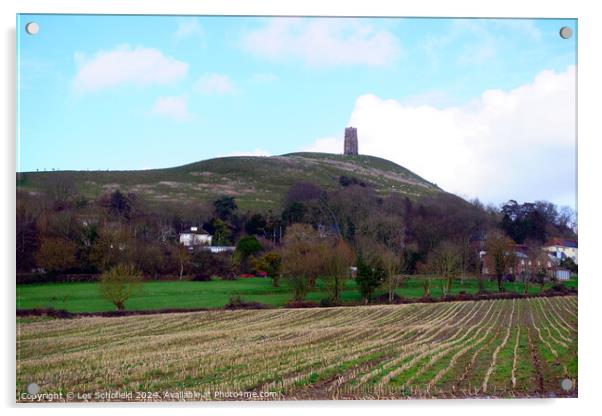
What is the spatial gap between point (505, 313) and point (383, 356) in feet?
7.85

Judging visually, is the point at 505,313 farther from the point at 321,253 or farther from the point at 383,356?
the point at 321,253

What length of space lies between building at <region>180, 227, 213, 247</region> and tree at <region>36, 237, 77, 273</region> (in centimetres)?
167

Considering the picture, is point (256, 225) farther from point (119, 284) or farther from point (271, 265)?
point (119, 284)

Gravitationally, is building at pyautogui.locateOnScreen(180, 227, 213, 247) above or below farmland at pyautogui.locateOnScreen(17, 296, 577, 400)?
above

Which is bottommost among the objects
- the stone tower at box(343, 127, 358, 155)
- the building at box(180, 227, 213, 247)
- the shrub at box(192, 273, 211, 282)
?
the shrub at box(192, 273, 211, 282)

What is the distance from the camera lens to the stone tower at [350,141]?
8438mm

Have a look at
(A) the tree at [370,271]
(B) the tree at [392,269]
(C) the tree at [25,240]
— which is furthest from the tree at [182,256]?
(B) the tree at [392,269]

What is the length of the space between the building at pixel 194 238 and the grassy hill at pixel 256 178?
0.55m

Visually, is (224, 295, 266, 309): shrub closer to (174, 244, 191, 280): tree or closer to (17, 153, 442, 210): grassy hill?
(174, 244, 191, 280): tree

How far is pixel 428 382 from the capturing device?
7492 mm

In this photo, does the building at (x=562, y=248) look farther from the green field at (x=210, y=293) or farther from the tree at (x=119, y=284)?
the tree at (x=119, y=284)

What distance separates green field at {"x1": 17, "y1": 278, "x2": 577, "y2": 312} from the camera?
8469 millimetres

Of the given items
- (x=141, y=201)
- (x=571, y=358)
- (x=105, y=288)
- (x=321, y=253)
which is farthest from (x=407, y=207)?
(x=105, y=288)

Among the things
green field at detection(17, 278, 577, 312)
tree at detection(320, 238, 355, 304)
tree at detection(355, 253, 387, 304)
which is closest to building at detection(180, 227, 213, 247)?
green field at detection(17, 278, 577, 312)
